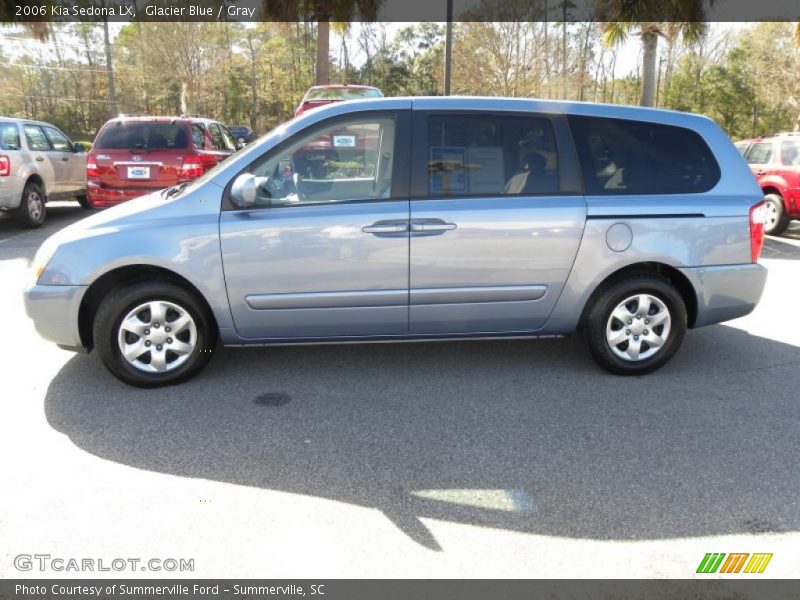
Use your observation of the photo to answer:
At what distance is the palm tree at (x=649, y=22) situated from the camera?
1647 cm

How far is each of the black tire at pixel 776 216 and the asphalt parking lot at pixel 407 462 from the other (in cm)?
678

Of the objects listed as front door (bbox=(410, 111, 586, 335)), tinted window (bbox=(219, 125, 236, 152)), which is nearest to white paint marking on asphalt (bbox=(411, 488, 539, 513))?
front door (bbox=(410, 111, 586, 335))

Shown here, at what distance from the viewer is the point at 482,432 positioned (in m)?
3.55

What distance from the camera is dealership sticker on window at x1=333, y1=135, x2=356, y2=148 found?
4.06 metres

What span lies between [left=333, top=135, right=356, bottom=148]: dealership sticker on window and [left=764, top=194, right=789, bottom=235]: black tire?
9.04 metres

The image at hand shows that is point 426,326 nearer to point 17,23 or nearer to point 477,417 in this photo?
point 477,417

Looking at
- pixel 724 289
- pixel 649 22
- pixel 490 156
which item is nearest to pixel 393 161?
pixel 490 156

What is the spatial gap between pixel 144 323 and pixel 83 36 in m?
43.8

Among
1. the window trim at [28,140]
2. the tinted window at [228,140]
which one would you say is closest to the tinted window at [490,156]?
the tinted window at [228,140]

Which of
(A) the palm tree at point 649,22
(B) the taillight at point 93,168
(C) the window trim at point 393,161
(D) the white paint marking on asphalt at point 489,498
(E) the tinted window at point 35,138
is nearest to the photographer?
(D) the white paint marking on asphalt at point 489,498

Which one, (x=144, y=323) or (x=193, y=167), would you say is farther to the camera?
(x=193, y=167)
